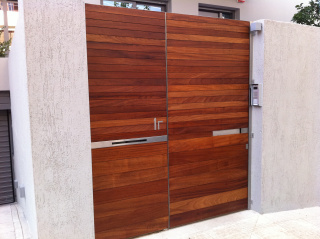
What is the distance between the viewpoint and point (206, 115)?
3586mm

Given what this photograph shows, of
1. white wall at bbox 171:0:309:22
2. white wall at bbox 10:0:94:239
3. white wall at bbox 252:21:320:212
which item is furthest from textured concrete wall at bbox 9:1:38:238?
white wall at bbox 171:0:309:22

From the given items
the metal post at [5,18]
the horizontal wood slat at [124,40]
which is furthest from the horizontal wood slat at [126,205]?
the metal post at [5,18]

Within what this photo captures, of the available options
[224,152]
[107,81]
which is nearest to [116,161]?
[107,81]

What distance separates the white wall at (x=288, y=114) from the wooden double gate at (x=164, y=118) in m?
0.26

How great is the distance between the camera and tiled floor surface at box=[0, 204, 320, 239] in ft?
10.8

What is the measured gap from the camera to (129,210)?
317cm

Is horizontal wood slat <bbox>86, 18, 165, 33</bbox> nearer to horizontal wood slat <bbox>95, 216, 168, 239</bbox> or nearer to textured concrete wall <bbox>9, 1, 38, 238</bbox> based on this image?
textured concrete wall <bbox>9, 1, 38, 238</bbox>

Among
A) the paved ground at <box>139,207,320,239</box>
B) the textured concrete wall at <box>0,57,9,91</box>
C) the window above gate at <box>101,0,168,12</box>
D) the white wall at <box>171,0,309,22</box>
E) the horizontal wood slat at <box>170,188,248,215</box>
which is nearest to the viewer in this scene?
the paved ground at <box>139,207,320,239</box>

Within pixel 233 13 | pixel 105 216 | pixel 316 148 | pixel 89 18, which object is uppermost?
pixel 233 13

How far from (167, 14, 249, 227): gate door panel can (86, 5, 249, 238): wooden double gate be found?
1cm

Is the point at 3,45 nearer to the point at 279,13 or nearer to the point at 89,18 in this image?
the point at 89,18

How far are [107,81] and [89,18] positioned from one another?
64cm

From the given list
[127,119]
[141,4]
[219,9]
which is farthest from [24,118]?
[219,9]

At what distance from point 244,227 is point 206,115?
1.46 meters
